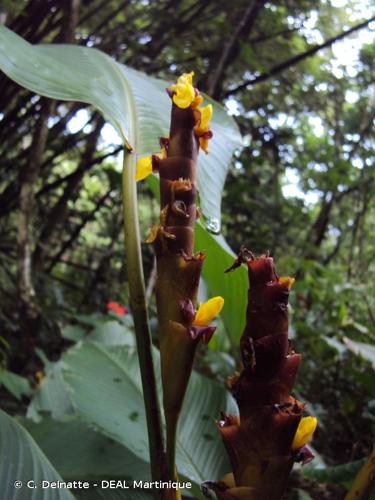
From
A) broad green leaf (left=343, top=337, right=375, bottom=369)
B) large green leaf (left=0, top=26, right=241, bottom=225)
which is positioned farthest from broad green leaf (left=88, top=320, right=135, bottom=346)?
large green leaf (left=0, top=26, right=241, bottom=225)

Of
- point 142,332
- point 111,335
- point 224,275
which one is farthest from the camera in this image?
point 111,335

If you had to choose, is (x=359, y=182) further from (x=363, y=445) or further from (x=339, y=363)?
(x=363, y=445)

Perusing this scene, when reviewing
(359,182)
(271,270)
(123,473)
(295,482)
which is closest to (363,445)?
(295,482)

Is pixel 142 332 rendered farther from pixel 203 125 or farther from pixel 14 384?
pixel 14 384

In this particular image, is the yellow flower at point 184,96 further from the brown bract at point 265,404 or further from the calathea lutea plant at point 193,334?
the brown bract at point 265,404

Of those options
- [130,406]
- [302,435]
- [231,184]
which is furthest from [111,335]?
[231,184]

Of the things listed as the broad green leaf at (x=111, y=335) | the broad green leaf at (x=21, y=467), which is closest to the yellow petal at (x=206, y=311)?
the broad green leaf at (x=21, y=467)

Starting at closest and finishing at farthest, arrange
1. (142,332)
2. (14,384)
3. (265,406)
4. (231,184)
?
(265,406)
(142,332)
(14,384)
(231,184)
